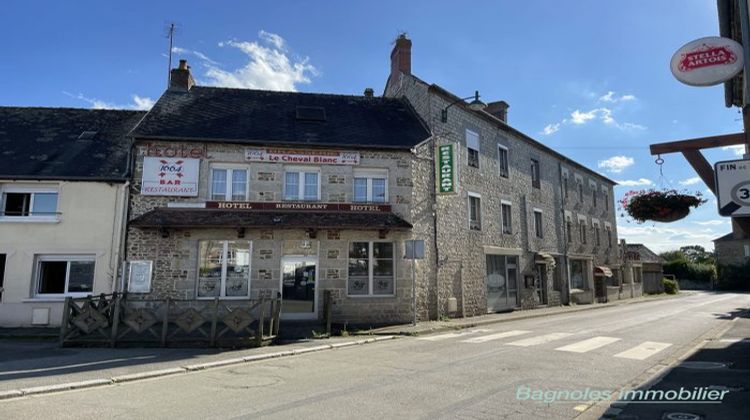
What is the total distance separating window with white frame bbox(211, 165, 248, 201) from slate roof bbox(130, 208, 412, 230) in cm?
63

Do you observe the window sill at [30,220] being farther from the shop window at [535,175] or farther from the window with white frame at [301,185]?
the shop window at [535,175]

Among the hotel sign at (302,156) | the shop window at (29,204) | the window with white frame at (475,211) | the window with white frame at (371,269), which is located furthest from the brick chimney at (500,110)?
the shop window at (29,204)

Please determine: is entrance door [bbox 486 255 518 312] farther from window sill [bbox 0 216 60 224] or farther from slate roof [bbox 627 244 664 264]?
slate roof [bbox 627 244 664 264]

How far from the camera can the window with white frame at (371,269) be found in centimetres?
1490

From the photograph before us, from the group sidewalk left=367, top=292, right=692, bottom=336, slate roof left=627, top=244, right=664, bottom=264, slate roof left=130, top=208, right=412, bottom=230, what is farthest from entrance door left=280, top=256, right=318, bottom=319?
slate roof left=627, top=244, right=664, bottom=264

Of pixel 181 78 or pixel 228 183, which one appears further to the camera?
pixel 181 78

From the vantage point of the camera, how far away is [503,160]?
71.2ft

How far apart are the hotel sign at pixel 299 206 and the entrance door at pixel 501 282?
21.9 ft

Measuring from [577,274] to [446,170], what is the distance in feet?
47.9

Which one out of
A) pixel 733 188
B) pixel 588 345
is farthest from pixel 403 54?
pixel 733 188

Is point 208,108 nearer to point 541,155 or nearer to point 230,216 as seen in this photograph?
point 230,216

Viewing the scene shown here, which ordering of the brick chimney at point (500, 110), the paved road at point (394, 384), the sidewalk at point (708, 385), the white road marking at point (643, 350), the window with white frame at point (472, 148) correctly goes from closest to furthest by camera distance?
the sidewalk at point (708, 385)
the paved road at point (394, 384)
the white road marking at point (643, 350)
the window with white frame at point (472, 148)
the brick chimney at point (500, 110)

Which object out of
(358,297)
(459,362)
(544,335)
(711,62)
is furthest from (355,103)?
(711,62)

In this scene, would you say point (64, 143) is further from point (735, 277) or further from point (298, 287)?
point (735, 277)
